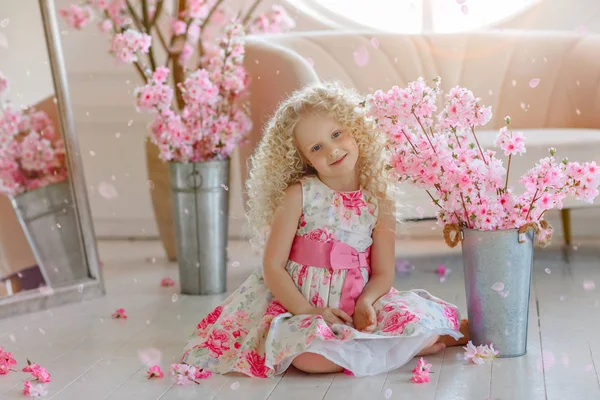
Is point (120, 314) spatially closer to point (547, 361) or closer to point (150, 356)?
point (150, 356)

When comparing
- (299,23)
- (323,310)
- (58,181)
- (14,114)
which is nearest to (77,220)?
(58,181)

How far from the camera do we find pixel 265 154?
2.26m

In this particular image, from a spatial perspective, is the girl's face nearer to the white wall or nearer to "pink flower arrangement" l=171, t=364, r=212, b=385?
"pink flower arrangement" l=171, t=364, r=212, b=385

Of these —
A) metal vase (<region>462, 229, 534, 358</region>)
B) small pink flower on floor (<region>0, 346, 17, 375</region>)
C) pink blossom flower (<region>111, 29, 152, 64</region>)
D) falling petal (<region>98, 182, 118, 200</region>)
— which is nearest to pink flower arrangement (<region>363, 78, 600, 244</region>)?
metal vase (<region>462, 229, 534, 358</region>)

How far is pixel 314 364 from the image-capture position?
204cm

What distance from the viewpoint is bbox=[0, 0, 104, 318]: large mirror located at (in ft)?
9.18

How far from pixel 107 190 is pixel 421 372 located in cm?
251

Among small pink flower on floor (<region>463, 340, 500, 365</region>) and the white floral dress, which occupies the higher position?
the white floral dress

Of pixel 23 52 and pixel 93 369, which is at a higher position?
pixel 23 52

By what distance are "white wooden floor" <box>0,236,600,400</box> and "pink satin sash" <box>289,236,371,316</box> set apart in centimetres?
22

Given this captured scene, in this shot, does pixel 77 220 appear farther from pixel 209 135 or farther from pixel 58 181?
pixel 209 135

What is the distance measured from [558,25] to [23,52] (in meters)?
2.11

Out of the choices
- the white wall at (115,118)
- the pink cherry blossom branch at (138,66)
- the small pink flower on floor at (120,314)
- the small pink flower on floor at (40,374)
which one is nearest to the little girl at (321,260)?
the small pink flower on floor at (40,374)

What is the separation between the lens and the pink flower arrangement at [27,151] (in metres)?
2.82
